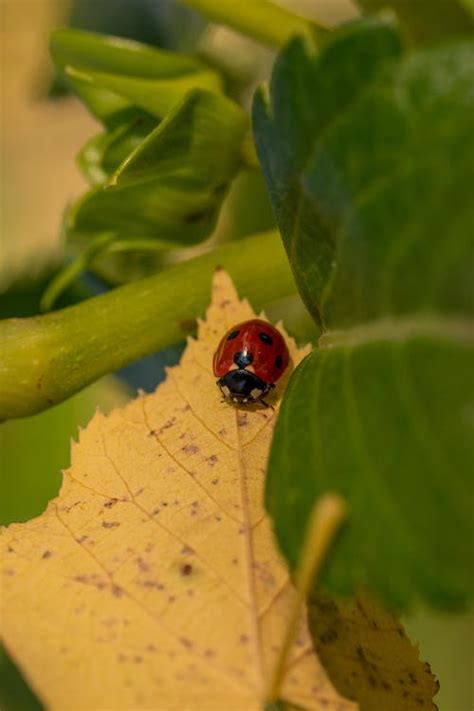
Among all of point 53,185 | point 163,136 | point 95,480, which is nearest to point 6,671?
point 95,480

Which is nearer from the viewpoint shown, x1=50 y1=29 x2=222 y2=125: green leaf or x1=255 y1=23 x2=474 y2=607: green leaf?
x1=255 y1=23 x2=474 y2=607: green leaf

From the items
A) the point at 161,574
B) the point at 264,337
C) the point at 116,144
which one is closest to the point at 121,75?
the point at 116,144

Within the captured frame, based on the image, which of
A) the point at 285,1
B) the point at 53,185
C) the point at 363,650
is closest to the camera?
the point at 363,650

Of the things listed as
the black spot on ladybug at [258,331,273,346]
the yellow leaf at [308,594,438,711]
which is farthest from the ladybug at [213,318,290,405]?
the yellow leaf at [308,594,438,711]

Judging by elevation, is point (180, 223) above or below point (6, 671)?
above

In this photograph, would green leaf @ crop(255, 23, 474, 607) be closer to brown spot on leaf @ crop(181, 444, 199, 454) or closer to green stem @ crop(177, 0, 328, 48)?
brown spot on leaf @ crop(181, 444, 199, 454)

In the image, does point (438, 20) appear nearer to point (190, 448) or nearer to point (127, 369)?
point (190, 448)

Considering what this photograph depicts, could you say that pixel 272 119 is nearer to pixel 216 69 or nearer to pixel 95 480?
pixel 95 480

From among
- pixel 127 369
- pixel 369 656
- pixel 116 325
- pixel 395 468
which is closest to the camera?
pixel 395 468
